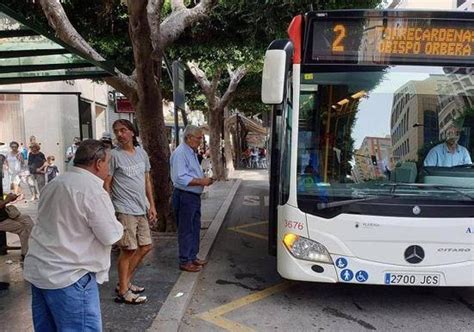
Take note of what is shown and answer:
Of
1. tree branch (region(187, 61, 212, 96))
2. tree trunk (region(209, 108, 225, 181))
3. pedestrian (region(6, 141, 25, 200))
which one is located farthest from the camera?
tree trunk (region(209, 108, 225, 181))

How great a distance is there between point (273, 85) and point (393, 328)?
2.53m

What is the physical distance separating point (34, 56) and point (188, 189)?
2.21m

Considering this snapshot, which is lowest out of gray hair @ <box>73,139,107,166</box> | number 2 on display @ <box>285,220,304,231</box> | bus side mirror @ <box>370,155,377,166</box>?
number 2 on display @ <box>285,220,304,231</box>

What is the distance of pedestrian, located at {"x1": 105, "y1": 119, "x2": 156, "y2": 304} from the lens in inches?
168

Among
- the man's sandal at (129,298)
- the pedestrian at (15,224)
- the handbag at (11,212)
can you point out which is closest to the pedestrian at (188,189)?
the man's sandal at (129,298)

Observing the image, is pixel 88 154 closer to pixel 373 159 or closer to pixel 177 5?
pixel 373 159

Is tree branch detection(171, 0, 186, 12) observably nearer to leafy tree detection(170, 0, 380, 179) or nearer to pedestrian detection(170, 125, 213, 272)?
leafy tree detection(170, 0, 380, 179)

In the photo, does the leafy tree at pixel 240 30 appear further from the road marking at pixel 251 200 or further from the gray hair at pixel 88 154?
Result: the gray hair at pixel 88 154

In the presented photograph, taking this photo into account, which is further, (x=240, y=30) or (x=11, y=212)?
(x=240, y=30)

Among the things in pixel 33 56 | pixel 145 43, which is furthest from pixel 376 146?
pixel 145 43

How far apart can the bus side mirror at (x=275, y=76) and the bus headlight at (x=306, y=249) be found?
1.32 metres

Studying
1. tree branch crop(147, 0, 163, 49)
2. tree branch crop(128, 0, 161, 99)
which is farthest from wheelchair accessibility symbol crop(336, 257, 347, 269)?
tree branch crop(147, 0, 163, 49)

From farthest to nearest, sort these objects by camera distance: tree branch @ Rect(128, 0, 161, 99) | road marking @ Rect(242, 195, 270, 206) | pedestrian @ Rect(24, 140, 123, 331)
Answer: road marking @ Rect(242, 195, 270, 206), tree branch @ Rect(128, 0, 161, 99), pedestrian @ Rect(24, 140, 123, 331)

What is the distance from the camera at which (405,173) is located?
4.41m
